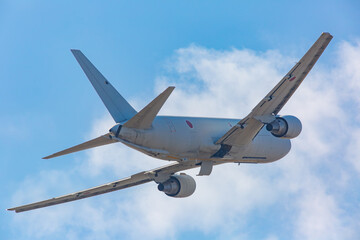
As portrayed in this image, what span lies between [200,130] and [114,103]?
225 inches

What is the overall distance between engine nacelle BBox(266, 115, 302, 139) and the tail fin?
8221mm

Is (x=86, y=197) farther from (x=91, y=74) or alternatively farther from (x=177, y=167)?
(x=91, y=74)

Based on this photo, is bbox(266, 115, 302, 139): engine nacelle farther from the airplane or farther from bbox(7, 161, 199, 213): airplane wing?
bbox(7, 161, 199, 213): airplane wing

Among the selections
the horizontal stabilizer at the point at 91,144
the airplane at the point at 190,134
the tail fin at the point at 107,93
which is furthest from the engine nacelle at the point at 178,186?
the horizontal stabilizer at the point at 91,144

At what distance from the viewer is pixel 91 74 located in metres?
44.6

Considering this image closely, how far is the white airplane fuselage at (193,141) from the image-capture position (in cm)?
4281

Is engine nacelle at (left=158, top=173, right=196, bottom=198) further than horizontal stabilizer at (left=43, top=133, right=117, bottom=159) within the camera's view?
Yes

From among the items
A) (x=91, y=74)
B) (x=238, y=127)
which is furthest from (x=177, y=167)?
(x=91, y=74)

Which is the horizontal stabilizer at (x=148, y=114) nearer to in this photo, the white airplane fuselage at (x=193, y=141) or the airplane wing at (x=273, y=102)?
the white airplane fuselage at (x=193, y=141)

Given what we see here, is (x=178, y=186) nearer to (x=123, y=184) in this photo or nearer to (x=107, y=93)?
(x=123, y=184)

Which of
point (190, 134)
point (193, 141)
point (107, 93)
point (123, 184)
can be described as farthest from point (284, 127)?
point (123, 184)

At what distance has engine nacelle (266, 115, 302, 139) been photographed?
45.2 m

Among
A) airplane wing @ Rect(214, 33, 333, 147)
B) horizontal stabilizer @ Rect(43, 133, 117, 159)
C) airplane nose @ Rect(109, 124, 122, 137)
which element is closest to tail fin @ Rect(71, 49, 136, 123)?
horizontal stabilizer @ Rect(43, 133, 117, 159)

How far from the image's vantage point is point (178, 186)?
167ft
